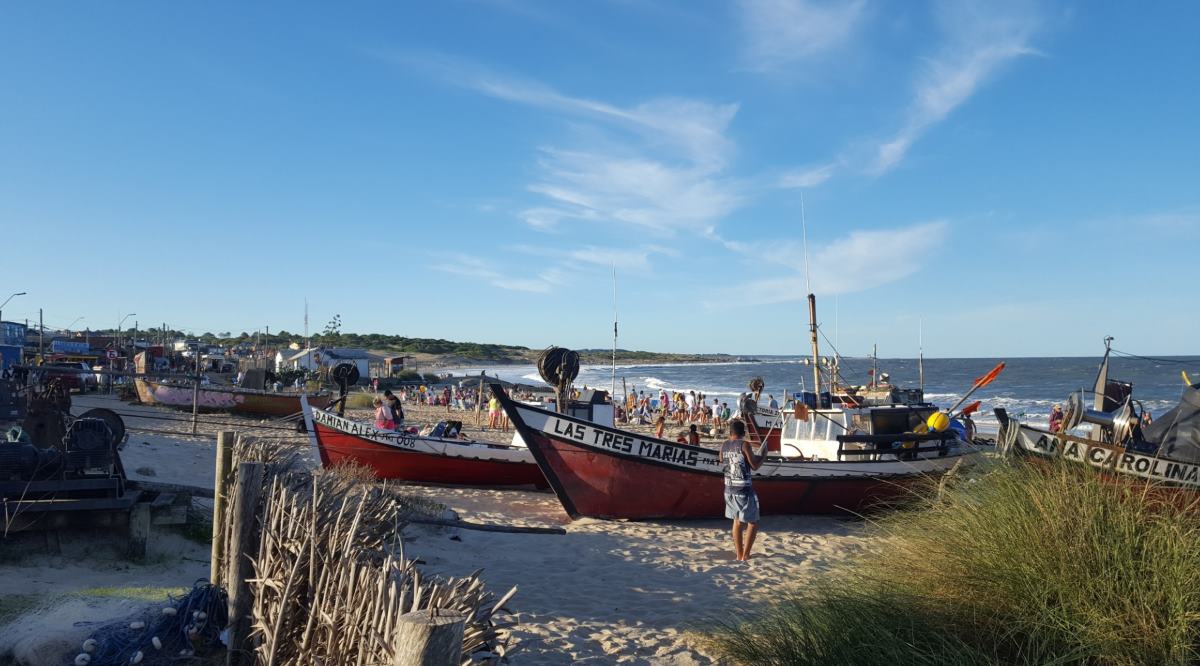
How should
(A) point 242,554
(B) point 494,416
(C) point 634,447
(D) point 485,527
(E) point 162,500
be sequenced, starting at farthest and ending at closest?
(B) point 494,416
(C) point 634,447
(D) point 485,527
(E) point 162,500
(A) point 242,554

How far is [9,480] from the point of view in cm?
693

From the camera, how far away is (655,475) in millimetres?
11469

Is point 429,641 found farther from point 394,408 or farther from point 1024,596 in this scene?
point 394,408

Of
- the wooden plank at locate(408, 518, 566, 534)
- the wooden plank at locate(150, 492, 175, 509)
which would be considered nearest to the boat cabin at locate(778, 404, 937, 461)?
the wooden plank at locate(408, 518, 566, 534)

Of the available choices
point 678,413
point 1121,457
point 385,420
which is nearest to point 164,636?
point 1121,457

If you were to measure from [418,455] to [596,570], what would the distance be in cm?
684

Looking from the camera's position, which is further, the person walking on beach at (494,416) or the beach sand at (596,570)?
the person walking on beach at (494,416)

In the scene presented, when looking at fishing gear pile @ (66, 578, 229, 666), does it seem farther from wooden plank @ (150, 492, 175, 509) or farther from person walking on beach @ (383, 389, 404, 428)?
person walking on beach @ (383, 389, 404, 428)

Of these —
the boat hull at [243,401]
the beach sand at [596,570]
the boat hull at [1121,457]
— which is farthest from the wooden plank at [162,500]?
Result: the boat hull at [243,401]

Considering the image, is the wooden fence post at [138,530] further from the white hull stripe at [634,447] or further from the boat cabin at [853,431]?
the boat cabin at [853,431]

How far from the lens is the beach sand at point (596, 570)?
6.25m

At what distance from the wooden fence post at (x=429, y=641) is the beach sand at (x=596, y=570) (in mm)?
2995

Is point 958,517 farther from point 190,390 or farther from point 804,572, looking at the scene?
point 190,390

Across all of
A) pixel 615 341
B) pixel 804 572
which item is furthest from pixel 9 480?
pixel 615 341
